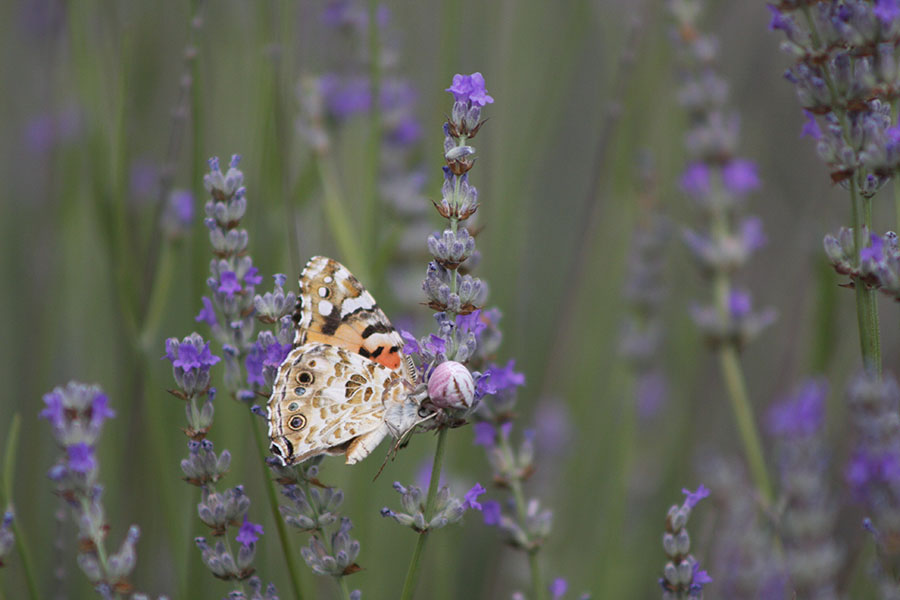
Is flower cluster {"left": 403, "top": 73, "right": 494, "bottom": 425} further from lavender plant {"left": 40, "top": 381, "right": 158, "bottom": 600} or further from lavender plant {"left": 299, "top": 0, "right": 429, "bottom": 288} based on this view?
lavender plant {"left": 299, "top": 0, "right": 429, "bottom": 288}

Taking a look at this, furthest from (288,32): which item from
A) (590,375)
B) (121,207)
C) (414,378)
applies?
(590,375)

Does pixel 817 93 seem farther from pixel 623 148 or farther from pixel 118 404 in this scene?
pixel 118 404

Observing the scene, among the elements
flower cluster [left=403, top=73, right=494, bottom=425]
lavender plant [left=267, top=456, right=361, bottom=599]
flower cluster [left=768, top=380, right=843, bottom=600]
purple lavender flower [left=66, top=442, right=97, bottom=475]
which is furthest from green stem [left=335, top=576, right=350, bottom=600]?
flower cluster [left=768, top=380, right=843, bottom=600]

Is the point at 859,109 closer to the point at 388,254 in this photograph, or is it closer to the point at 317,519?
the point at 317,519

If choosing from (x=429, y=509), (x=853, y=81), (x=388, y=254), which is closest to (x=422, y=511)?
(x=429, y=509)

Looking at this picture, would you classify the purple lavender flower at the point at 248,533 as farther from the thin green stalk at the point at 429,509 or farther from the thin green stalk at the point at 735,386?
the thin green stalk at the point at 735,386
